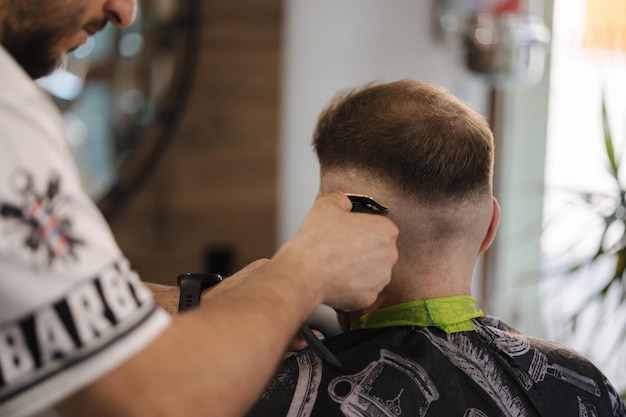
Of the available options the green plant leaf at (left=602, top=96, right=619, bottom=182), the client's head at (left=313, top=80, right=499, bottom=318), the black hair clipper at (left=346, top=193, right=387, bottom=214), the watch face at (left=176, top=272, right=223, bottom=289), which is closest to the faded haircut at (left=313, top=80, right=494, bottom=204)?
the client's head at (left=313, top=80, right=499, bottom=318)

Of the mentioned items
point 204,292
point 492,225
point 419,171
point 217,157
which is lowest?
point 217,157

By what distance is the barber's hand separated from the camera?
3.51ft

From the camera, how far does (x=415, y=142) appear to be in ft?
4.49

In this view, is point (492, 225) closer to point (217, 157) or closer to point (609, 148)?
point (609, 148)

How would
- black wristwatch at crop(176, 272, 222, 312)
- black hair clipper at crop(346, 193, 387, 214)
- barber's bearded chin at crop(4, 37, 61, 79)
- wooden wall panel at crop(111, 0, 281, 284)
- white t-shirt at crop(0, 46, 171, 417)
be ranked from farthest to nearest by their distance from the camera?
wooden wall panel at crop(111, 0, 281, 284) < black wristwatch at crop(176, 272, 222, 312) < black hair clipper at crop(346, 193, 387, 214) < barber's bearded chin at crop(4, 37, 61, 79) < white t-shirt at crop(0, 46, 171, 417)

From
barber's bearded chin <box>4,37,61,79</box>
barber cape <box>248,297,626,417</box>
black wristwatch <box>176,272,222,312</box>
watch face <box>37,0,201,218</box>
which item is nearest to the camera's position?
Answer: barber's bearded chin <box>4,37,61,79</box>

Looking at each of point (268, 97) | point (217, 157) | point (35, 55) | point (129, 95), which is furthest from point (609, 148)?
point (35, 55)

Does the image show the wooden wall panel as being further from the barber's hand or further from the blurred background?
the barber's hand

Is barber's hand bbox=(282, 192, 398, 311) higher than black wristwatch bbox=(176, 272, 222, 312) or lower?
higher

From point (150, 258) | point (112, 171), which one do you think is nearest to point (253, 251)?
A: point (150, 258)

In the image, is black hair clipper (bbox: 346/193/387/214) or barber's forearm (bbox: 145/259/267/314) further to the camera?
barber's forearm (bbox: 145/259/267/314)

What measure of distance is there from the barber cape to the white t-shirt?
19.9 inches

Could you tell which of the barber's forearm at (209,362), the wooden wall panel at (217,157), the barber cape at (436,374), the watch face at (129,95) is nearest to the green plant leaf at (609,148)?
the wooden wall panel at (217,157)

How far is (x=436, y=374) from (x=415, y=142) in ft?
1.20
